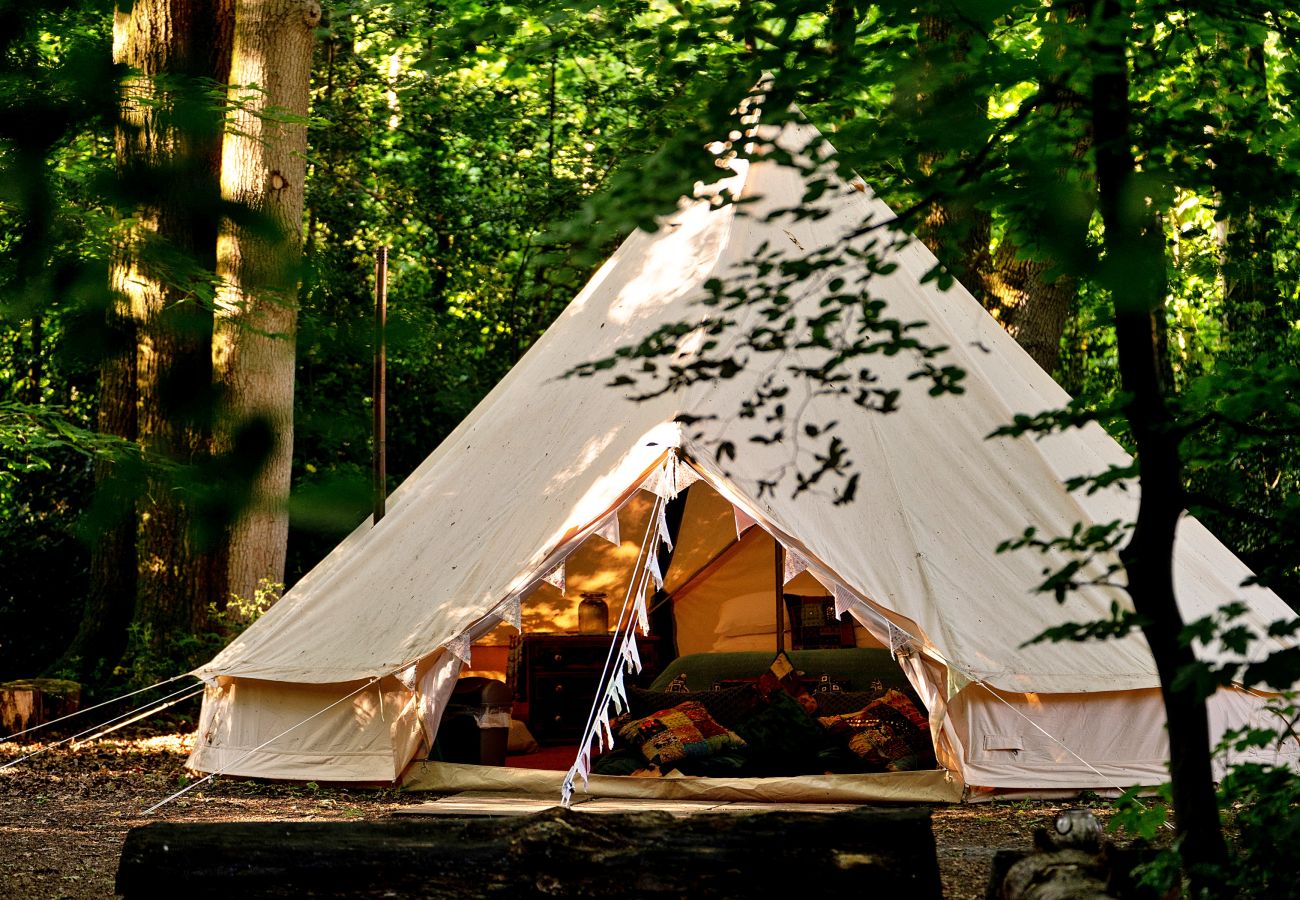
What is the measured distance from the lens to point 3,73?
1066 mm

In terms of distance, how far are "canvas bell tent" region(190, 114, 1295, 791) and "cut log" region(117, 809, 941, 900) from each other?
2089 millimetres

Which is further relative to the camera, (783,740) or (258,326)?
(783,740)

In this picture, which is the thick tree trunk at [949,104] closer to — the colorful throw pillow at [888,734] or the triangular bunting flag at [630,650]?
the triangular bunting flag at [630,650]

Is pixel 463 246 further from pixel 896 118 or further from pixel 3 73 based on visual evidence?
pixel 3 73

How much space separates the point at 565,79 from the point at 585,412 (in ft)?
21.2

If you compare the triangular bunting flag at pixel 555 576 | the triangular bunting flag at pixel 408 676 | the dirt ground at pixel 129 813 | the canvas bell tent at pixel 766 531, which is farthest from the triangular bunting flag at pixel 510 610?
the dirt ground at pixel 129 813

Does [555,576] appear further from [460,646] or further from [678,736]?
[678,736]

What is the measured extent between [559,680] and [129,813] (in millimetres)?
2898

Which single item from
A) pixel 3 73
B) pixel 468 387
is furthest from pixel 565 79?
pixel 3 73

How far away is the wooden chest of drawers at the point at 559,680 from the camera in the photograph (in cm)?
768

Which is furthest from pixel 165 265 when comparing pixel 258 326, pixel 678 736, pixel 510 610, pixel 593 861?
pixel 678 736

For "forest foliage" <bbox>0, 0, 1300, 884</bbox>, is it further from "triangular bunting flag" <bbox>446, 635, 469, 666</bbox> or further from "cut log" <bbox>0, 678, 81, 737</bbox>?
"cut log" <bbox>0, 678, 81, 737</bbox>

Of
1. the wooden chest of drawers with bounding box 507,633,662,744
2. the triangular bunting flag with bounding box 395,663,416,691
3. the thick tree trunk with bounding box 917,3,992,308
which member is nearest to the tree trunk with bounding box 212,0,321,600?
the thick tree trunk with bounding box 917,3,992,308

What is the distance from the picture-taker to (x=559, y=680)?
7719 mm
